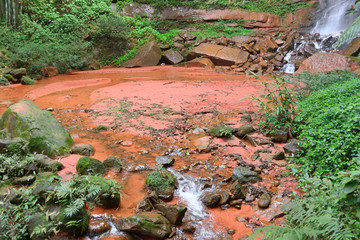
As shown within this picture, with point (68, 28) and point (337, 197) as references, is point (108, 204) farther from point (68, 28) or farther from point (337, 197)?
point (68, 28)

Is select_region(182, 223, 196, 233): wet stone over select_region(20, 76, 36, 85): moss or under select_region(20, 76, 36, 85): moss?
over

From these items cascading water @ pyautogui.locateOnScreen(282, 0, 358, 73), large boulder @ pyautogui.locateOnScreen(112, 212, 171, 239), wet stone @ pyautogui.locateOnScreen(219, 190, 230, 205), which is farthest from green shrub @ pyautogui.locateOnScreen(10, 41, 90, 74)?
cascading water @ pyautogui.locateOnScreen(282, 0, 358, 73)

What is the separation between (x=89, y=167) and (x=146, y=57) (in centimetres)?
1347

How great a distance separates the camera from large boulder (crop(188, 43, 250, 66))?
16.4 m

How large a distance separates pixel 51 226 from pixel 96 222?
21.6 inches

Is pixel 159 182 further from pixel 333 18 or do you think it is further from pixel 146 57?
pixel 333 18

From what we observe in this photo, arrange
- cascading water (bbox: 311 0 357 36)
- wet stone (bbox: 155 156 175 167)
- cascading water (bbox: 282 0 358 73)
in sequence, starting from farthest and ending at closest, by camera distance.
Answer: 1. cascading water (bbox: 311 0 357 36)
2. cascading water (bbox: 282 0 358 73)
3. wet stone (bbox: 155 156 175 167)

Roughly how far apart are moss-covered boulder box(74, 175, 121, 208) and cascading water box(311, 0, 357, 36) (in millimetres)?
19626

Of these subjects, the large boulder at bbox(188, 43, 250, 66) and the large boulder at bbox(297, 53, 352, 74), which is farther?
the large boulder at bbox(188, 43, 250, 66)

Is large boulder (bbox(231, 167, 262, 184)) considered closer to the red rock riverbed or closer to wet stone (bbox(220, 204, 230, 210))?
the red rock riverbed

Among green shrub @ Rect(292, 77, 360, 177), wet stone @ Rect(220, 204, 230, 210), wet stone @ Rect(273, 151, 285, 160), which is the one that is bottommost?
wet stone @ Rect(220, 204, 230, 210)

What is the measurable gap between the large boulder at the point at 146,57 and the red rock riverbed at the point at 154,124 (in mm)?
4244

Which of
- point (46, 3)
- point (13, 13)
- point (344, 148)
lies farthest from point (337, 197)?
point (46, 3)

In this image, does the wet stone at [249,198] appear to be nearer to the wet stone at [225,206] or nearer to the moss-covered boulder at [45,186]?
the wet stone at [225,206]
